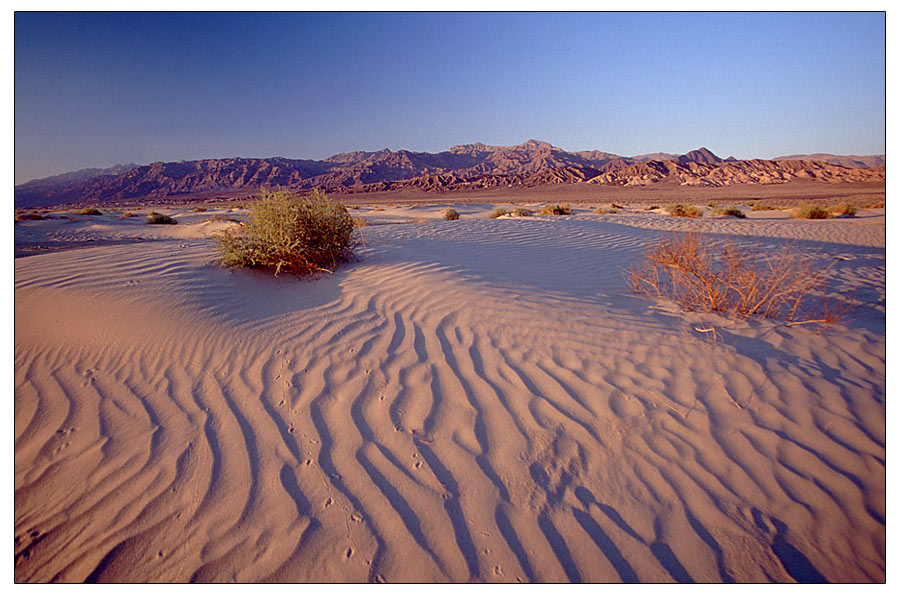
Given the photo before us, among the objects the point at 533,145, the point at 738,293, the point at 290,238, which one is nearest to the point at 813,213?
the point at 738,293

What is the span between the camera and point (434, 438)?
2279 mm

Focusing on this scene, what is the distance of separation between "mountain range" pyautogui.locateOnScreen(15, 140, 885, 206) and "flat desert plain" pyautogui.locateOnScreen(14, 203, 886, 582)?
54.9m

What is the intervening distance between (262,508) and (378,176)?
86146mm

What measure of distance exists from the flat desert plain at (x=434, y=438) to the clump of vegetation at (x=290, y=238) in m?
0.68

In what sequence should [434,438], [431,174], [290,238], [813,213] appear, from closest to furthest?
[434,438]
[290,238]
[813,213]
[431,174]

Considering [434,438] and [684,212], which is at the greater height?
[684,212]

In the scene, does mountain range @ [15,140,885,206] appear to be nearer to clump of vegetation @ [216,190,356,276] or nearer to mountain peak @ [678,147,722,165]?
mountain peak @ [678,147,722,165]

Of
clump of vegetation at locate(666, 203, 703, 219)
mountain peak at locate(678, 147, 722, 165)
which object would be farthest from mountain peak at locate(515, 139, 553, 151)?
clump of vegetation at locate(666, 203, 703, 219)

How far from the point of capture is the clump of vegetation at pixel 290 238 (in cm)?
470

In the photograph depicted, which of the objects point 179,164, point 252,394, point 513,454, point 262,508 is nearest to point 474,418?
point 513,454

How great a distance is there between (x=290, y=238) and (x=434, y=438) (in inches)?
134

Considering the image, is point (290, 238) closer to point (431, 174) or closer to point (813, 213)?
point (813, 213)

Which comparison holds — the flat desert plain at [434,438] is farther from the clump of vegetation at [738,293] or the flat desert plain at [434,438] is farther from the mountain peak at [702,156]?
the mountain peak at [702,156]

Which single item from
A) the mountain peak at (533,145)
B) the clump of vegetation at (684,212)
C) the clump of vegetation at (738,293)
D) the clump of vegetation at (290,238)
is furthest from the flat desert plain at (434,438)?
the mountain peak at (533,145)
